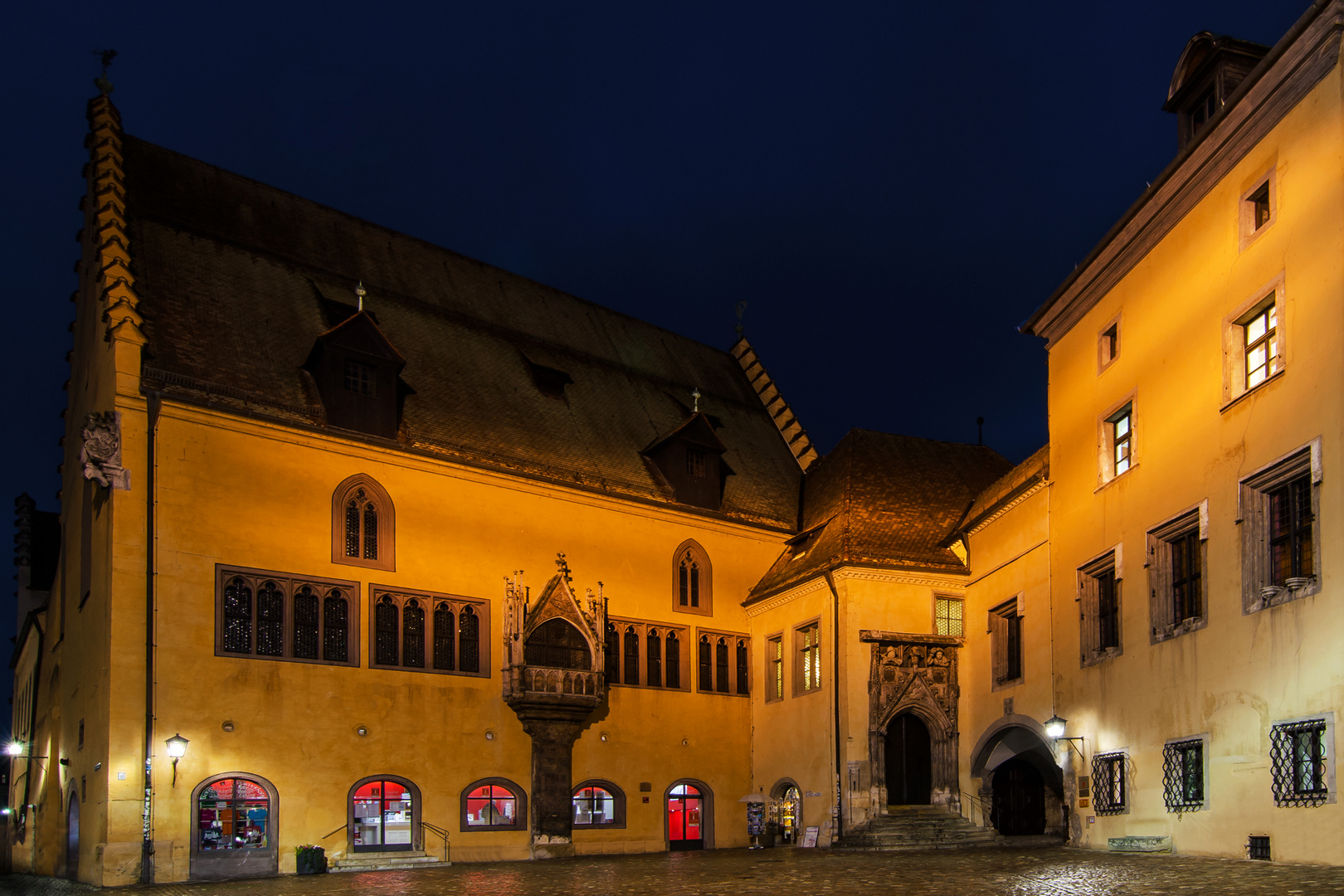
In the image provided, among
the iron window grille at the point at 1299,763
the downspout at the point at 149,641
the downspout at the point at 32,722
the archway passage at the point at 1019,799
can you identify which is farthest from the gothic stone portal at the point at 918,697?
the downspout at the point at 32,722

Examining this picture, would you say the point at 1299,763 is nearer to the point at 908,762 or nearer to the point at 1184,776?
the point at 1184,776

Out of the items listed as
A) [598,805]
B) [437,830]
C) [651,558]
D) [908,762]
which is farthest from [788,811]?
[437,830]

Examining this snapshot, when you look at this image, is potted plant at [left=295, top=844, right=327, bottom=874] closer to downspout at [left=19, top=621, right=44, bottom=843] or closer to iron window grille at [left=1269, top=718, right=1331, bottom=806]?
downspout at [left=19, top=621, right=44, bottom=843]

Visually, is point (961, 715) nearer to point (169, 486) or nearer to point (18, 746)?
point (169, 486)

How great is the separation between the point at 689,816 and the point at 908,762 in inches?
256

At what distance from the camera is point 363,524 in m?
28.8

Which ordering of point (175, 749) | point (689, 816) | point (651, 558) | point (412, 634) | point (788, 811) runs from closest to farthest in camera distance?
point (175, 749) < point (412, 634) < point (788, 811) < point (689, 816) < point (651, 558)

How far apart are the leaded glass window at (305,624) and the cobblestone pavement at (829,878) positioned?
4.85 m

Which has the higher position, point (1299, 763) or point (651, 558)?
point (651, 558)

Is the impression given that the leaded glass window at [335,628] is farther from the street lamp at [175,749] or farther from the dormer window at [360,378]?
the dormer window at [360,378]

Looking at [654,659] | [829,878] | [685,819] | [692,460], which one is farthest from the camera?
[692,460]

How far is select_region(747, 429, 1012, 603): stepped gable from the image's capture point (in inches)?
1256

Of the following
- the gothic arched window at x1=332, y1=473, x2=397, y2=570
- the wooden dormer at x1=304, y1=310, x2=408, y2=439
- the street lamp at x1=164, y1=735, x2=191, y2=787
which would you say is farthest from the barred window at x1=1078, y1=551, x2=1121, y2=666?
the street lamp at x1=164, y1=735, x2=191, y2=787

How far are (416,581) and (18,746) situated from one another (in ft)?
49.1
